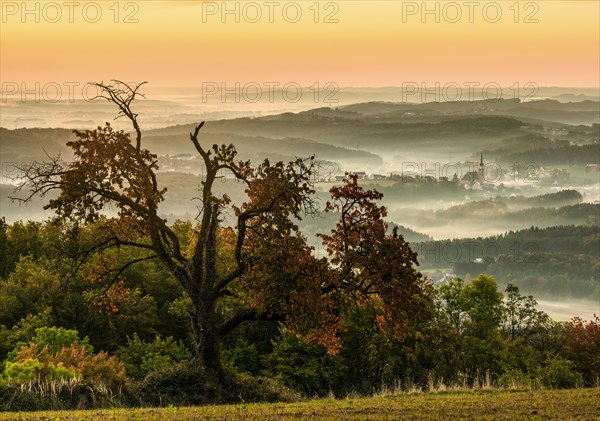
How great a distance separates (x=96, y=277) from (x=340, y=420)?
1913cm

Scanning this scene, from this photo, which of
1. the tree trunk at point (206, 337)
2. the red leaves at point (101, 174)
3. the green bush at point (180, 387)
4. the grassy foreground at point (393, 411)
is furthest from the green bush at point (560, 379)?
the red leaves at point (101, 174)

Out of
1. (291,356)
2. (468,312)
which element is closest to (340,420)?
(291,356)

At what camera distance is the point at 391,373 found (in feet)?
207

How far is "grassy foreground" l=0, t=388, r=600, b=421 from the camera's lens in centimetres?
2294

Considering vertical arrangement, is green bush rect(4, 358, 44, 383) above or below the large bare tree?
below

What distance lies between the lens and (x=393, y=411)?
24094 millimetres

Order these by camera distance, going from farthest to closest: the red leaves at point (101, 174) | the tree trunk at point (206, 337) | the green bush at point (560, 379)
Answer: the green bush at point (560, 379), the red leaves at point (101, 174), the tree trunk at point (206, 337)

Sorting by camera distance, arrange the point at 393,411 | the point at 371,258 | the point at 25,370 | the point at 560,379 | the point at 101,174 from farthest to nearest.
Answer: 1. the point at 560,379
2. the point at 101,174
3. the point at 371,258
4. the point at 25,370
5. the point at 393,411

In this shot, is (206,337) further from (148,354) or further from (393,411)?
(148,354)

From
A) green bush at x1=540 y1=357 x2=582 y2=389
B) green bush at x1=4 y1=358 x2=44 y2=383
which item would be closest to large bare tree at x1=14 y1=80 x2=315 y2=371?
green bush at x1=4 y1=358 x2=44 y2=383

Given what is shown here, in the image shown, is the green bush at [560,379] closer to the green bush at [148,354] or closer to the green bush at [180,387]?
the green bush at [180,387]

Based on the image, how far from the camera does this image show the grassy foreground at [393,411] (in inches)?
903

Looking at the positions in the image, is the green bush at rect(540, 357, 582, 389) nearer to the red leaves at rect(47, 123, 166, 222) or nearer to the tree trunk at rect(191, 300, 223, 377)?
the tree trunk at rect(191, 300, 223, 377)

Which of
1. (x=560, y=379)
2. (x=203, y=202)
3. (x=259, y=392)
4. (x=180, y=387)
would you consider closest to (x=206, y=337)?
(x=180, y=387)
